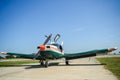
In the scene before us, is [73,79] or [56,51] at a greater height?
[56,51]

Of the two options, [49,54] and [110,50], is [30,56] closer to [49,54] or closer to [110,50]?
[49,54]

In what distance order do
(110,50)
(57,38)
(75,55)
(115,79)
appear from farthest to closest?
(57,38) → (75,55) → (110,50) → (115,79)

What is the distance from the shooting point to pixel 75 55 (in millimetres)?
21312

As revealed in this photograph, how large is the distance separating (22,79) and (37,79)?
0.91 meters

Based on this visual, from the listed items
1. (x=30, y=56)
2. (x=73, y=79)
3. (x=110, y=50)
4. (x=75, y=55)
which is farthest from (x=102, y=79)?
(x=30, y=56)

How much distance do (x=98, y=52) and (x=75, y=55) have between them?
10.7 feet

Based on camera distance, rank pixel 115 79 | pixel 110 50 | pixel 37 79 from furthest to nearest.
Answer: pixel 110 50
pixel 37 79
pixel 115 79

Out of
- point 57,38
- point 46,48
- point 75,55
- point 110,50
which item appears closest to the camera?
point 46,48

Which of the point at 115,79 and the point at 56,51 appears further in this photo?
the point at 56,51

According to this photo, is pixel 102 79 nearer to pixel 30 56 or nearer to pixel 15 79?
pixel 15 79

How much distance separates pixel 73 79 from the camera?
8.74 meters

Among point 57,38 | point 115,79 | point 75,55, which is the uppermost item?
point 57,38

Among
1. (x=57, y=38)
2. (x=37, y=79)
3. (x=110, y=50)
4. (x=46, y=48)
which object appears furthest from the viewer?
(x=57, y=38)

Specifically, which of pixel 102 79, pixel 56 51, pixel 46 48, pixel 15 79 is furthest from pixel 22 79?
pixel 56 51
